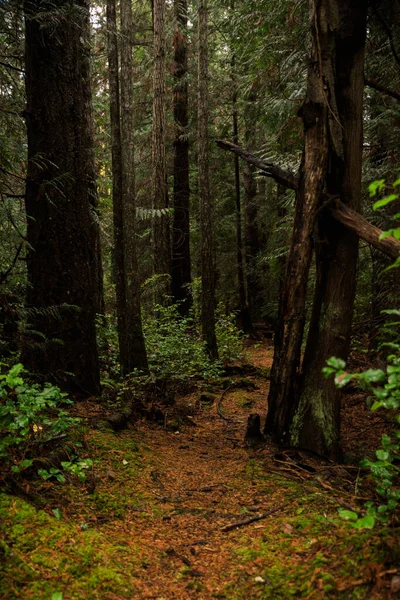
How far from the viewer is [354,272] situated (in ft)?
15.7

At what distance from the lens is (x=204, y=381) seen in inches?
392

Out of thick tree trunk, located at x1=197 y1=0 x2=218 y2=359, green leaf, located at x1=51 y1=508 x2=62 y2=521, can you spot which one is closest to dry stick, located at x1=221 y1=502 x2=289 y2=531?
green leaf, located at x1=51 y1=508 x2=62 y2=521

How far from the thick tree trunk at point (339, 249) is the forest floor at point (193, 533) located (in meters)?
0.40

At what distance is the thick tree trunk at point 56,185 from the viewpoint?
545cm

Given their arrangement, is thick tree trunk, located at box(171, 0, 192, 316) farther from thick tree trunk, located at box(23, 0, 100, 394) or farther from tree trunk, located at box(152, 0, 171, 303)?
thick tree trunk, located at box(23, 0, 100, 394)

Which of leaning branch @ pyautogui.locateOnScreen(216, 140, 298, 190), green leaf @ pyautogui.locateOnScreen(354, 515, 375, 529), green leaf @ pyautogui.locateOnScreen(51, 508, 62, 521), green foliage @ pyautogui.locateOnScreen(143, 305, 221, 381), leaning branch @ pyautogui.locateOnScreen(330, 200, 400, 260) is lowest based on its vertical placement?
green foliage @ pyautogui.locateOnScreen(143, 305, 221, 381)

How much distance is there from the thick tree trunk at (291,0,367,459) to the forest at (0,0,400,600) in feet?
0.07

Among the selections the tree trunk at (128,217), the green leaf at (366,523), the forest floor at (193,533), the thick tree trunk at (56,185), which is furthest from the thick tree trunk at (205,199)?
the green leaf at (366,523)

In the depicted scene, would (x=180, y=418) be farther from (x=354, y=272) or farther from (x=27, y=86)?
(x=27, y=86)

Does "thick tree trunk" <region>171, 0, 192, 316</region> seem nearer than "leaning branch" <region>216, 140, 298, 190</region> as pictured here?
No

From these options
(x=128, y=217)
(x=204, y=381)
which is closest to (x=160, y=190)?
(x=128, y=217)

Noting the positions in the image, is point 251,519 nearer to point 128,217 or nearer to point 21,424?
point 21,424

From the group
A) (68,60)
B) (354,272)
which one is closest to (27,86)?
(68,60)

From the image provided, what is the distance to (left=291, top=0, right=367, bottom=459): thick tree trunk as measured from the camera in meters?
4.70
